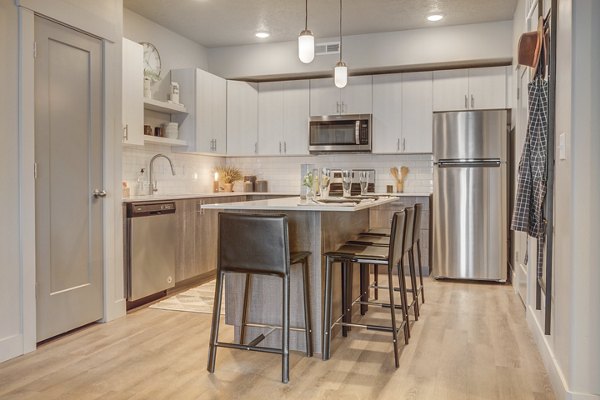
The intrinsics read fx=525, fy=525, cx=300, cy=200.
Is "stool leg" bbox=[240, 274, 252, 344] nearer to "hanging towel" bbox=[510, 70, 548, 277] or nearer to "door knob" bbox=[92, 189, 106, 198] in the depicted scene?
"door knob" bbox=[92, 189, 106, 198]

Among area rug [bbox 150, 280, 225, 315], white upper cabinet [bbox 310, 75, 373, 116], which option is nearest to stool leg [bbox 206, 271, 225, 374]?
area rug [bbox 150, 280, 225, 315]

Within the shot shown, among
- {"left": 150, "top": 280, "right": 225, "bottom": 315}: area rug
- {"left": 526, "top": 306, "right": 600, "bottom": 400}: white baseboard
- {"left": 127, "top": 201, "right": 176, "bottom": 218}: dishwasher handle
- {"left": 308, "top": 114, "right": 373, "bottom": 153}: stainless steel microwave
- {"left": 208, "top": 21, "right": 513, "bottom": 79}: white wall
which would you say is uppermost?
{"left": 208, "top": 21, "right": 513, "bottom": 79}: white wall

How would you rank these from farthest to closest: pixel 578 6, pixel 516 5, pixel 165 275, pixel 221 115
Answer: pixel 221 115 < pixel 516 5 < pixel 165 275 < pixel 578 6

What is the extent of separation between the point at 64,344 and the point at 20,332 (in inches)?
11.8

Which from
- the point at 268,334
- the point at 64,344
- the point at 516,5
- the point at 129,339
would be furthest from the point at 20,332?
the point at 516,5

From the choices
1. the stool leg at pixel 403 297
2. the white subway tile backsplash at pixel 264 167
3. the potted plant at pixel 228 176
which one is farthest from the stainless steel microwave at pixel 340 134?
the stool leg at pixel 403 297

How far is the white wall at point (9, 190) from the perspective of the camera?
300 cm

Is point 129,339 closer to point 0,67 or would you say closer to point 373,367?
point 373,367

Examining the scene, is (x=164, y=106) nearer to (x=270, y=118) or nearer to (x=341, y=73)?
(x=270, y=118)

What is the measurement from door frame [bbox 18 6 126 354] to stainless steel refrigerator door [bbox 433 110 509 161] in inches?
126

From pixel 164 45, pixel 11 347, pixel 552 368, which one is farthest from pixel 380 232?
pixel 164 45

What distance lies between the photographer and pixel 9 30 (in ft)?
9.96

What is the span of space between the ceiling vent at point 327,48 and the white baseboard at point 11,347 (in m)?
4.34

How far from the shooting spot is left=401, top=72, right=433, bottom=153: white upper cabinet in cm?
591
